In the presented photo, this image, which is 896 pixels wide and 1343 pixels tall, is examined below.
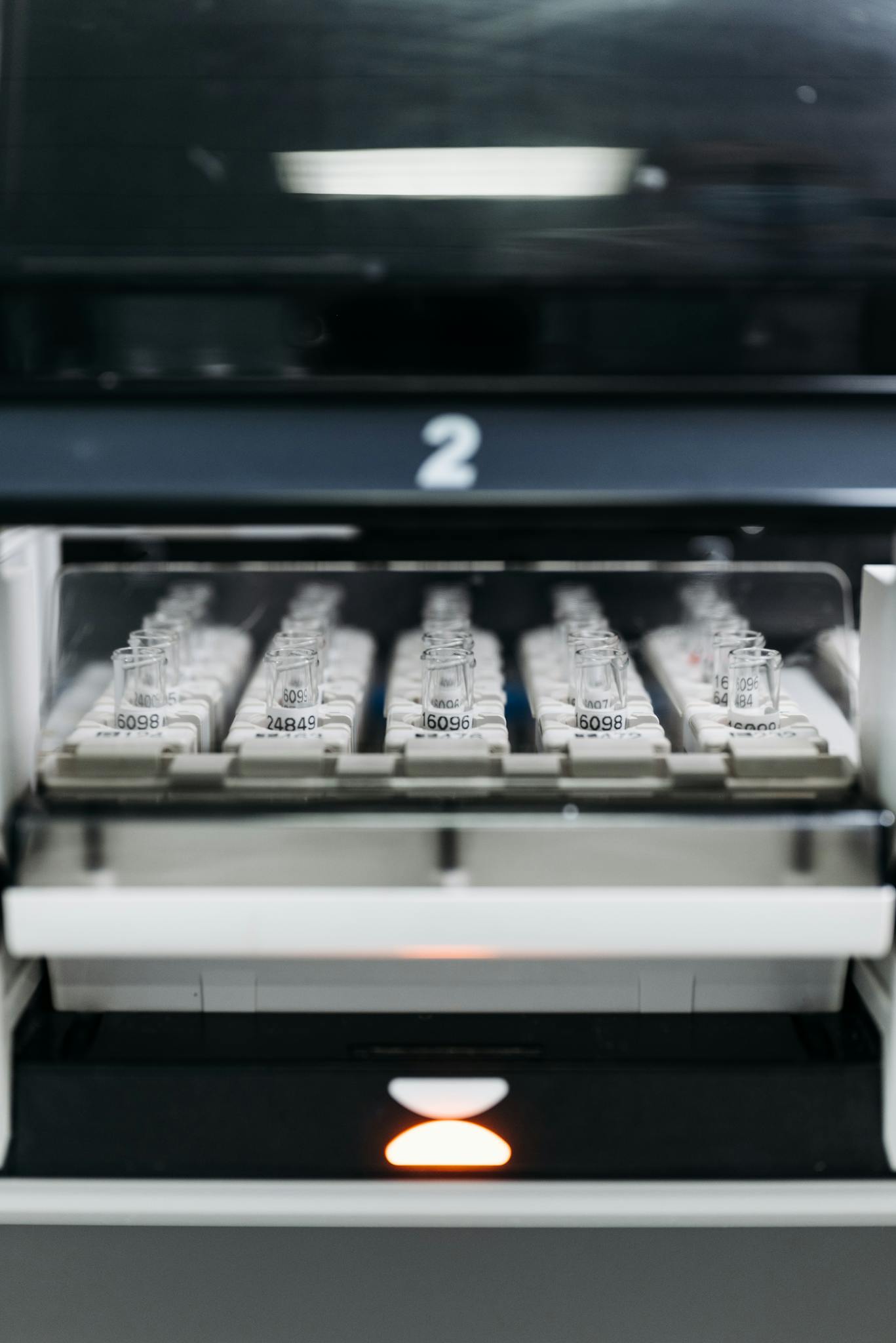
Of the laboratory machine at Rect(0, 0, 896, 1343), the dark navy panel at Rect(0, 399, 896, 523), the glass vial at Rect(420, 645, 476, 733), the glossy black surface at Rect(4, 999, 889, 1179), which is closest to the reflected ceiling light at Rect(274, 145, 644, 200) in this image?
the laboratory machine at Rect(0, 0, 896, 1343)

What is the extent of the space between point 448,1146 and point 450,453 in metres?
0.43

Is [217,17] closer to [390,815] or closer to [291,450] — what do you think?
[291,450]

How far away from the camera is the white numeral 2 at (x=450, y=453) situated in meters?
0.68

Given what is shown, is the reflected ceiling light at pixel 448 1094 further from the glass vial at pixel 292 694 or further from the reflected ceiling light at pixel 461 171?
the reflected ceiling light at pixel 461 171

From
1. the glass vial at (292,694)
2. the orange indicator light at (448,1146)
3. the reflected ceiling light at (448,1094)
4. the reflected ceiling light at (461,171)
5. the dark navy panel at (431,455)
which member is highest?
the reflected ceiling light at (461,171)

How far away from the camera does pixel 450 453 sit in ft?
2.25

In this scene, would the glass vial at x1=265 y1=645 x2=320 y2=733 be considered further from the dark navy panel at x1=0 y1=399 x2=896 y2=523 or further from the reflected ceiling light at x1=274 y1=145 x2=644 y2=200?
the reflected ceiling light at x1=274 y1=145 x2=644 y2=200

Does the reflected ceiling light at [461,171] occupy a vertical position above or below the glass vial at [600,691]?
above

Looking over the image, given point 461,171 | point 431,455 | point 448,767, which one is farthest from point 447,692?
point 461,171

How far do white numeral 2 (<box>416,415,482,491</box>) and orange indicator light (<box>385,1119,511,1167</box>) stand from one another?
395 mm

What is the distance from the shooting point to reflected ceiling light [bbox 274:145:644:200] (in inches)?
28.4

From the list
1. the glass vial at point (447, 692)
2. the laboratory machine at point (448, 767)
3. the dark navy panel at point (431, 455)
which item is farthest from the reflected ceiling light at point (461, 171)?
the glass vial at point (447, 692)

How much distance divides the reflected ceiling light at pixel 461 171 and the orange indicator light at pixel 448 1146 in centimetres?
58

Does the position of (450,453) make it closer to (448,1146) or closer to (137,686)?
(137,686)
